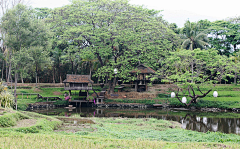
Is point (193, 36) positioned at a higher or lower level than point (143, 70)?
higher

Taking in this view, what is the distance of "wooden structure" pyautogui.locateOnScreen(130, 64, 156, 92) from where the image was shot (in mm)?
35594

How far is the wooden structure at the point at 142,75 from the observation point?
35594 mm

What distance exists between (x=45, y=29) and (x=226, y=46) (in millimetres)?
40652

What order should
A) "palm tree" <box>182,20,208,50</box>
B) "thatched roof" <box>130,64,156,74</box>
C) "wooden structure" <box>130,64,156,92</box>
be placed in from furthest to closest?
"palm tree" <box>182,20,208,50</box> → "wooden structure" <box>130,64,156,92</box> → "thatched roof" <box>130,64,156,74</box>

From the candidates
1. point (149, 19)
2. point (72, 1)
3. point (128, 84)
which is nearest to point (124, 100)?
point (128, 84)

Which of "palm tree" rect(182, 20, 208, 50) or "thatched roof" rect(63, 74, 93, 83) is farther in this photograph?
"palm tree" rect(182, 20, 208, 50)

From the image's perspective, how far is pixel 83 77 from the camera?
110ft

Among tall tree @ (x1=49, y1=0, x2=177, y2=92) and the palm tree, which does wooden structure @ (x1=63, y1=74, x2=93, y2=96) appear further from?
the palm tree

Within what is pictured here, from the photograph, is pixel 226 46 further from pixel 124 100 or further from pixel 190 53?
pixel 124 100

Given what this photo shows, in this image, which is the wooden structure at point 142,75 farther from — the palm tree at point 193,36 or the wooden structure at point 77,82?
the palm tree at point 193,36

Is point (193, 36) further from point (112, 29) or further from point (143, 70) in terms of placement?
point (112, 29)

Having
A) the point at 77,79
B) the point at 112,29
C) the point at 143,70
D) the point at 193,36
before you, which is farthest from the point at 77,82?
the point at 193,36

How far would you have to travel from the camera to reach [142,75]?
36.9 m

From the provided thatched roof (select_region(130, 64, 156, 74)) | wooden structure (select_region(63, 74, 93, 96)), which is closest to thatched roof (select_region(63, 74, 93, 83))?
wooden structure (select_region(63, 74, 93, 96))
